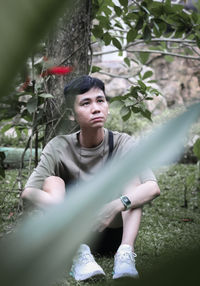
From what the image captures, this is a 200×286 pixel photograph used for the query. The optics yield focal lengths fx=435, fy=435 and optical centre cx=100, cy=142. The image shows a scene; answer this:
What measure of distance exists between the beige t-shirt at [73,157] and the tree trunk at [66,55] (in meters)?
0.21

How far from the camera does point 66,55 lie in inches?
90.1

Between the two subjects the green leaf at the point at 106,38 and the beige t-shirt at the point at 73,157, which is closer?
the beige t-shirt at the point at 73,157

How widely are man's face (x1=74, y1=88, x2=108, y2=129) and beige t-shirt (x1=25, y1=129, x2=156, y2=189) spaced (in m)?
0.11

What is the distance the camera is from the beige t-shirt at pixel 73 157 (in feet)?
6.64

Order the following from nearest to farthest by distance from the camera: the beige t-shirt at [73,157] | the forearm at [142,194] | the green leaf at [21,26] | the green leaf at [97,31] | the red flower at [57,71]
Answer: the green leaf at [21,26] → the forearm at [142,194] → the beige t-shirt at [73,157] → the red flower at [57,71] → the green leaf at [97,31]

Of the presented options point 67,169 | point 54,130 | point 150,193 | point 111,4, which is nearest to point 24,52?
point 150,193

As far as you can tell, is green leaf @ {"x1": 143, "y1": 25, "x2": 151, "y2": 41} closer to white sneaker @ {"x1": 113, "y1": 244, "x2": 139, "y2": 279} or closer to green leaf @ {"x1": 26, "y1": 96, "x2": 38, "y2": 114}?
green leaf @ {"x1": 26, "y1": 96, "x2": 38, "y2": 114}

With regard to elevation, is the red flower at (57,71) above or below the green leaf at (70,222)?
below

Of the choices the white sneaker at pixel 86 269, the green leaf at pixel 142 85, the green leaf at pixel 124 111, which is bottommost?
→ the white sneaker at pixel 86 269

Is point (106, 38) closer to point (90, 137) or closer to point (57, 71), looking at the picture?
point (57, 71)

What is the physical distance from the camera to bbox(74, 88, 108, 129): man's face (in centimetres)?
205

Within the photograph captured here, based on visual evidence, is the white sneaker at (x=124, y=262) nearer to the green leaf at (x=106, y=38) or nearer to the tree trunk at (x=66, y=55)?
the tree trunk at (x=66, y=55)

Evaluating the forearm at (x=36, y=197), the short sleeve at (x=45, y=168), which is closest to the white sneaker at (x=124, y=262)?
the forearm at (x=36, y=197)

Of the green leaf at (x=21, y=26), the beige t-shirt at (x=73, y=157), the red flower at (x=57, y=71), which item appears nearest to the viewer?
the green leaf at (x=21, y=26)
